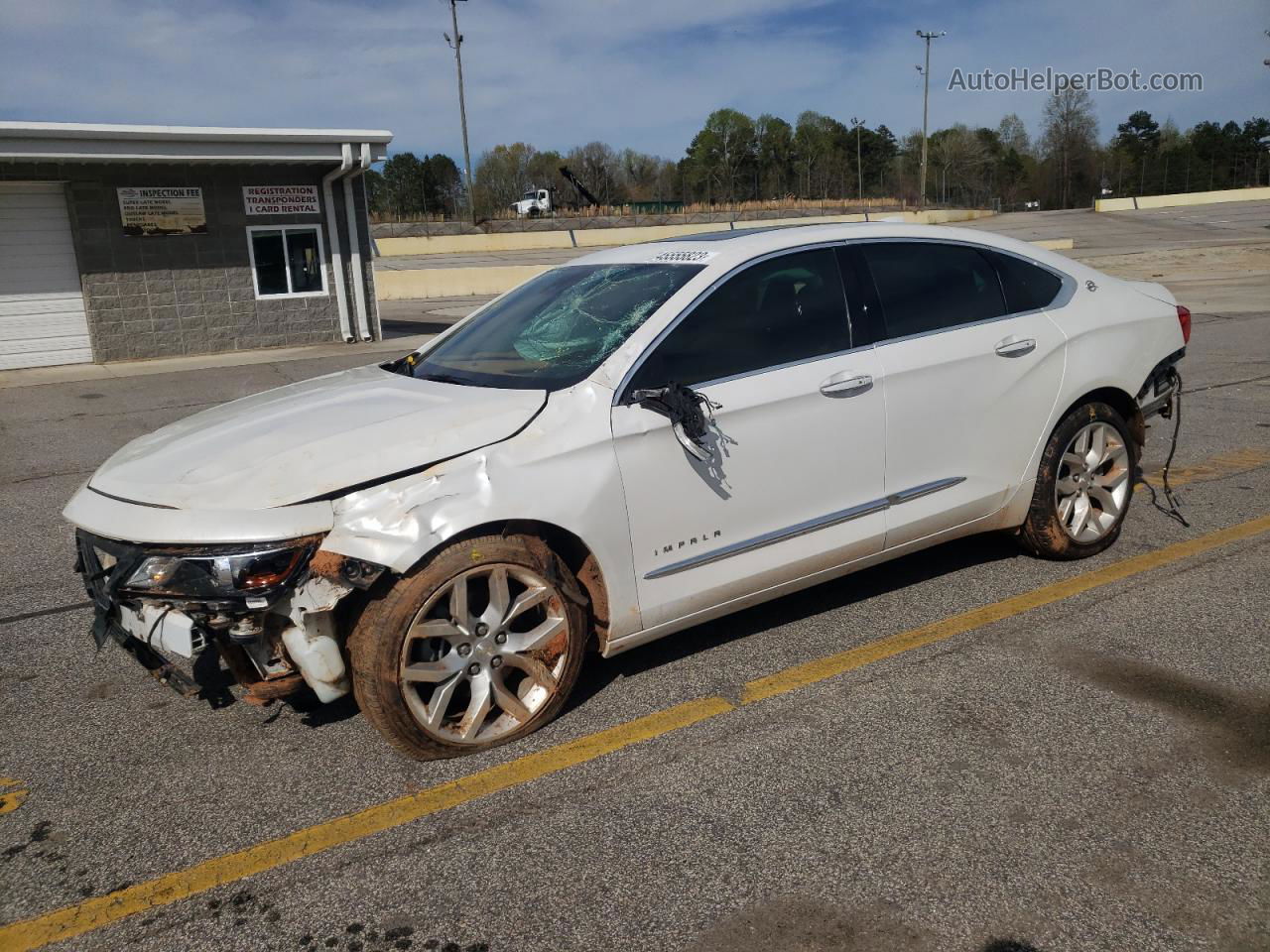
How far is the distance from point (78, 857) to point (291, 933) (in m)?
0.79

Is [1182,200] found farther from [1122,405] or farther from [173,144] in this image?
[1122,405]

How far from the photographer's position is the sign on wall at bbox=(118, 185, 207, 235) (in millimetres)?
16281

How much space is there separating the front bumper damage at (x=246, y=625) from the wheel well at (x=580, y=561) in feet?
1.77

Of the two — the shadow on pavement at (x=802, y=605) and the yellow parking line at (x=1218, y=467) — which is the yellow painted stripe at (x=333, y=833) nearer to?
the shadow on pavement at (x=802, y=605)

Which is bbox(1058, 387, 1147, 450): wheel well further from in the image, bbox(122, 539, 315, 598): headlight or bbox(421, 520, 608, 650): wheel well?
bbox(122, 539, 315, 598): headlight

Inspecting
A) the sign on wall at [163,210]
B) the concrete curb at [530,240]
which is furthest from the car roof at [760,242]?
the concrete curb at [530,240]

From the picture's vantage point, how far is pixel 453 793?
3146mm

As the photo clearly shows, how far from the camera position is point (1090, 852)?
9.02 feet

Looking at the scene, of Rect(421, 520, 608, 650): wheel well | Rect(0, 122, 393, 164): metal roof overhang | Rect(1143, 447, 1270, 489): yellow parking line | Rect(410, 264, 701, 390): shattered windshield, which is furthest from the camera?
Rect(0, 122, 393, 164): metal roof overhang

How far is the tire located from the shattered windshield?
70cm

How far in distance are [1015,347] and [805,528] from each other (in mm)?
1378

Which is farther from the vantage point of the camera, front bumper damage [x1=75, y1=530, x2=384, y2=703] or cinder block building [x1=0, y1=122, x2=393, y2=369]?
cinder block building [x1=0, y1=122, x2=393, y2=369]

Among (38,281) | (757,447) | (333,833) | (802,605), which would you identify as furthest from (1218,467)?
(38,281)

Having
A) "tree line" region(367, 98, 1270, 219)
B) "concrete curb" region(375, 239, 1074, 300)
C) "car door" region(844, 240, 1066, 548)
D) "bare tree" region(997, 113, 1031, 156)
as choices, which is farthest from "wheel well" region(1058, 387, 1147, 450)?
"bare tree" region(997, 113, 1031, 156)
